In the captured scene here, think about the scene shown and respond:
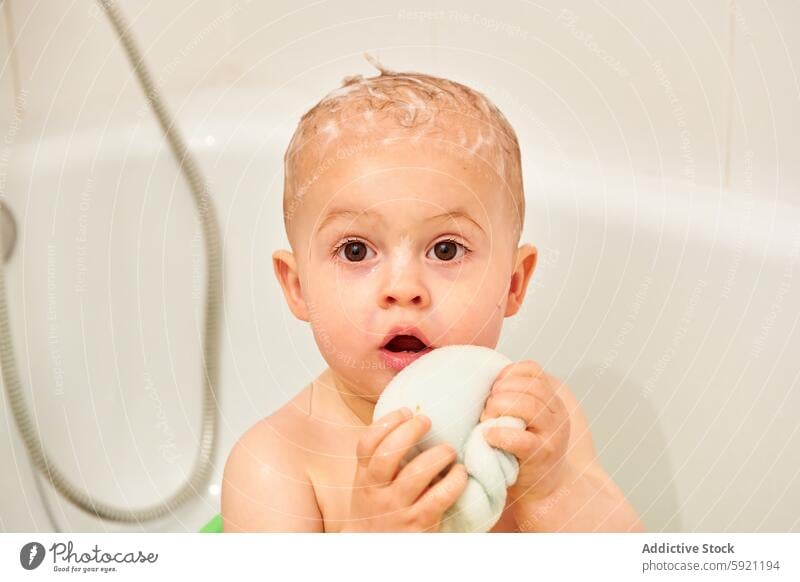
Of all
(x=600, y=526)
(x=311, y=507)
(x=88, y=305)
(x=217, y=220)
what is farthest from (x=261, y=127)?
(x=600, y=526)

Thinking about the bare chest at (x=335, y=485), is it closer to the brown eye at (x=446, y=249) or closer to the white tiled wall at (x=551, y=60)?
the brown eye at (x=446, y=249)

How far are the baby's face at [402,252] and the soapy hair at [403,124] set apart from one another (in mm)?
13

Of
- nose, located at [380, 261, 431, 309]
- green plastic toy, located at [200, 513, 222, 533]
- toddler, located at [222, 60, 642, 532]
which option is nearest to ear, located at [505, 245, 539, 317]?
toddler, located at [222, 60, 642, 532]

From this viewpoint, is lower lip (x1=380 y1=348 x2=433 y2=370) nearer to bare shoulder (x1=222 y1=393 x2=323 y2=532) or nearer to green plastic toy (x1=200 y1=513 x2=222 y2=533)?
bare shoulder (x1=222 y1=393 x2=323 y2=532)

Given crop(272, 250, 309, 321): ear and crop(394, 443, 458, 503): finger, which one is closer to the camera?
crop(394, 443, 458, 503): finger

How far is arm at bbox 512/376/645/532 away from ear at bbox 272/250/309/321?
24cm

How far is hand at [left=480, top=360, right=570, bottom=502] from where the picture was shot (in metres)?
0.68

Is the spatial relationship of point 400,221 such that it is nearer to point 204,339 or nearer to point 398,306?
point 398,306

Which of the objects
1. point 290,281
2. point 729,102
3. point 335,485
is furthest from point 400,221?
point 729,102

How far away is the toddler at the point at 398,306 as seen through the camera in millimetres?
698

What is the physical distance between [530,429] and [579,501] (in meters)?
0.11

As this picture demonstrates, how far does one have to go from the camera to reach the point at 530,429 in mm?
697

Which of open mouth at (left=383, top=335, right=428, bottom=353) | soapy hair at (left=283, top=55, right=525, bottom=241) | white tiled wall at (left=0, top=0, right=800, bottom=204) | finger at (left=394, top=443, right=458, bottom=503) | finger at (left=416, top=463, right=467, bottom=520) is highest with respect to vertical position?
white tiled wall at (left=0, top=0, right=800, bottom=204)

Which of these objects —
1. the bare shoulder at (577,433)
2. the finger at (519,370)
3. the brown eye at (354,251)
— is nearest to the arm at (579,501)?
the bare shoulder at (577,433)
